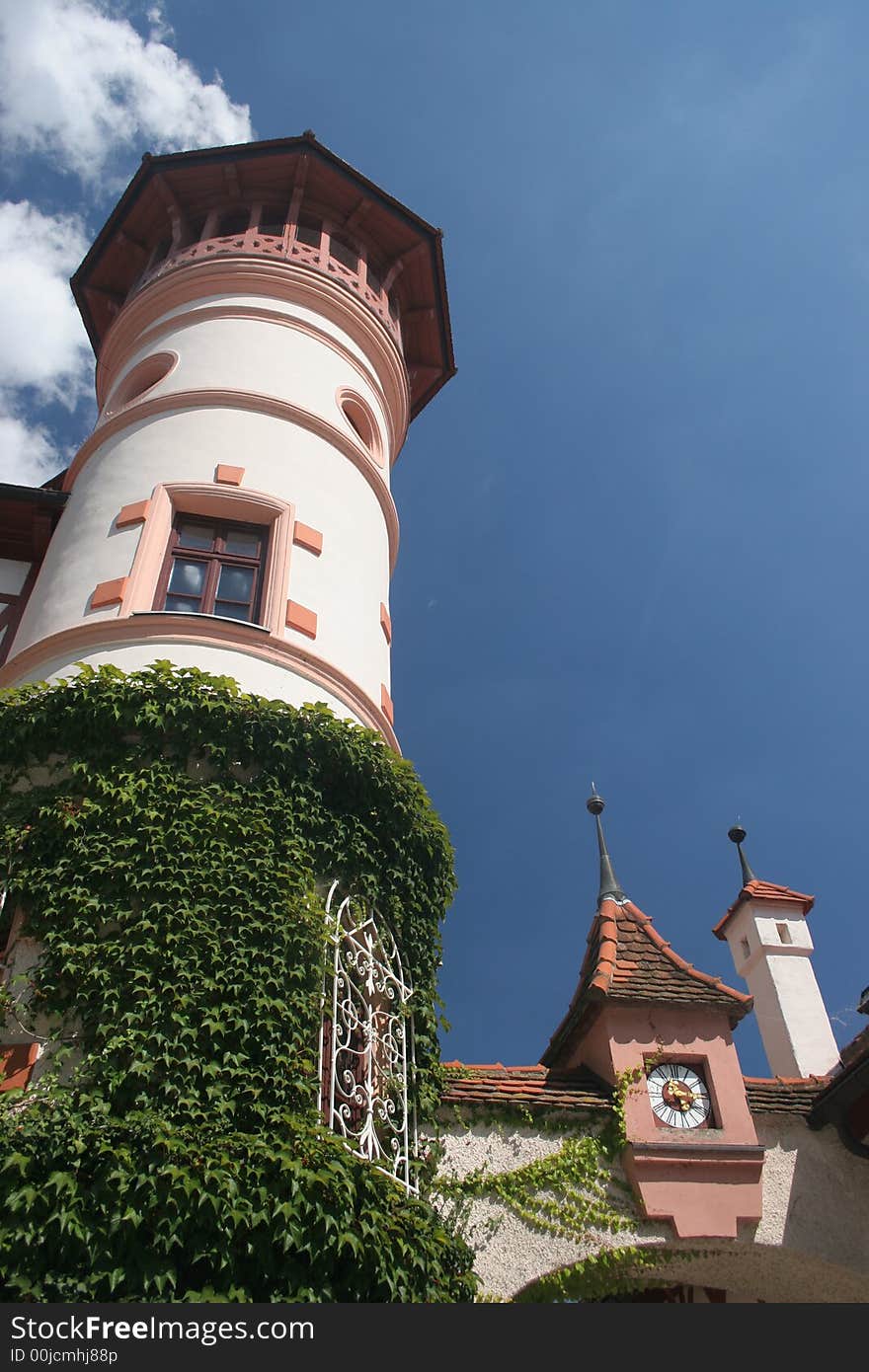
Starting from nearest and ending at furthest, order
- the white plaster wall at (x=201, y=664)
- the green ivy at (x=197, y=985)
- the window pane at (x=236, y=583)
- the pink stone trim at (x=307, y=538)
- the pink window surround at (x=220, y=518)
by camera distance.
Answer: the green ivy at (x=197, y=985) → the white plaster wall at (x=201, y=664) → the pink window surround at (x=220, y=518) → the window pane at (x=236, y=583) → the pink stone trim at (x=307, y=538)

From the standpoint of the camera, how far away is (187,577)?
416 inches

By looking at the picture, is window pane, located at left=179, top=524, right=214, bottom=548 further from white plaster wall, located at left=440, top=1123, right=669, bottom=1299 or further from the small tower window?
white plaster wall, located at left=440, top=1123, right=669, bottom=1299

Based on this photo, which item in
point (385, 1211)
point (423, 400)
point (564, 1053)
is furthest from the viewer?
point (423, 400)

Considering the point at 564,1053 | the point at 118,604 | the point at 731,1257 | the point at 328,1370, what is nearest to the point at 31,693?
the point at 118,604

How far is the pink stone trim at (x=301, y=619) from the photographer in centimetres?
1025

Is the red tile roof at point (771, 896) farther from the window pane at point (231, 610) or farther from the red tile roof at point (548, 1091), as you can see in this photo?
the window pane at point (231, 610)

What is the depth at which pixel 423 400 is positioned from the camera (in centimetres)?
1798

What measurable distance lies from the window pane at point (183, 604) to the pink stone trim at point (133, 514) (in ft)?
2.98

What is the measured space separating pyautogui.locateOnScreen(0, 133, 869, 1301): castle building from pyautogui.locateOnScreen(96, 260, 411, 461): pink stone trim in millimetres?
32

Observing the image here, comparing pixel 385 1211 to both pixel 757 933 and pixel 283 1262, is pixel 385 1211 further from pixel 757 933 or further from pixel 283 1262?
pixel 757 933

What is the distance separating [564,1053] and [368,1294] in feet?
16.2

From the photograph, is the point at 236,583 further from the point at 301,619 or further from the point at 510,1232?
the point at 510,1232

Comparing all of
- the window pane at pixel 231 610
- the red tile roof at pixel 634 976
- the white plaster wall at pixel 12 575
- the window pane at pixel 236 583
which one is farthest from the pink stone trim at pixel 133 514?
the red tile roof at pixel 634 976

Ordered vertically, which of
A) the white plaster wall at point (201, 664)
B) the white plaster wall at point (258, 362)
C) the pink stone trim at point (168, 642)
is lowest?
the white plaster wall at point (201, 664)
